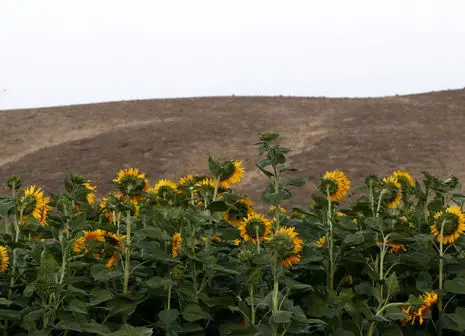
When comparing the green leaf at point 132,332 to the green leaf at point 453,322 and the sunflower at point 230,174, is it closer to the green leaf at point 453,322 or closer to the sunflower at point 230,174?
the sunflower at point 230,174

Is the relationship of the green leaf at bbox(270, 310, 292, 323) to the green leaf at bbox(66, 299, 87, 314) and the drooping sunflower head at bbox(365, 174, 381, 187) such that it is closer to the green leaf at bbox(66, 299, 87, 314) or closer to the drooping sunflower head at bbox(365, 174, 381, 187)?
the green leaf at bbox(66, 299, 87, 314)

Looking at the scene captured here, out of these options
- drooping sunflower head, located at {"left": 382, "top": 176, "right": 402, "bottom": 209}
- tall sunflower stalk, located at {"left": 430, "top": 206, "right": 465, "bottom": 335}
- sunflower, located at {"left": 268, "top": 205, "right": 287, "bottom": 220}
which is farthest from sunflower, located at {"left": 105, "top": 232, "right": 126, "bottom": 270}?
tall sunflower stalk, located at {"left": 430, "top": 206, "right": 465, "bottom": 335}

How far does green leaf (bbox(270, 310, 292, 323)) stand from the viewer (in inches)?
91.0

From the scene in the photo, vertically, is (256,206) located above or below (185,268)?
below

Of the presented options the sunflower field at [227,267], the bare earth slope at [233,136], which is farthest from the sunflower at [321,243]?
the bare earth slope at [233,136]

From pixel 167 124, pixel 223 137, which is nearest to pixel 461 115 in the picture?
pixel 223 137

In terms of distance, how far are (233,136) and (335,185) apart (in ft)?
81.6

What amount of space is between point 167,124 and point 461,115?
11.6m

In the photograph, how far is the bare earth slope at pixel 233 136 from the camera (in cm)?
2342

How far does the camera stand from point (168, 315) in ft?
8.48

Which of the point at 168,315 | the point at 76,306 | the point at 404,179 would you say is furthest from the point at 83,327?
the point at 404,179

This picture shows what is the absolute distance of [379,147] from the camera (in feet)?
81.1

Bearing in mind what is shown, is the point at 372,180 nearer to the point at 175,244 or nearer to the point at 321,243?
the point at 321,243

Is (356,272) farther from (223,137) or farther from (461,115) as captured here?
(461,115)
